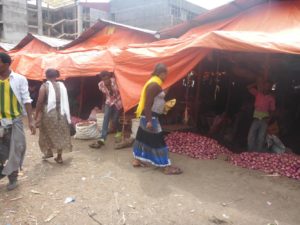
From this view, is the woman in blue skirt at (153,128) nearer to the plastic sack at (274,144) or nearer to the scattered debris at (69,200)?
the scattered debris at (69,200)

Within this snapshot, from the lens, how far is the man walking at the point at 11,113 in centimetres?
389

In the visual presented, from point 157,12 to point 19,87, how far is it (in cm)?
2130

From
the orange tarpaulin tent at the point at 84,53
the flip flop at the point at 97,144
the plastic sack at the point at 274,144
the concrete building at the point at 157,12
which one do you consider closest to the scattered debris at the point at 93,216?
the flip flop at the point at 97,144

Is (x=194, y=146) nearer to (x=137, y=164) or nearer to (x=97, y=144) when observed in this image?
(x=137, y=164)

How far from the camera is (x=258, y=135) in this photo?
19.3ft

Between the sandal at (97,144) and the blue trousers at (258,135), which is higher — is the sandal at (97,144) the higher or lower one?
the lower one

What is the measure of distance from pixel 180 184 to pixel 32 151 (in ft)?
10.8

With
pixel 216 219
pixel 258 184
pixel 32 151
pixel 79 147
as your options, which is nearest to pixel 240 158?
pixel 258 184

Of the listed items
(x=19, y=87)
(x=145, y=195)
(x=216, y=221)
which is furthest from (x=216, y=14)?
(x=216, y=221)

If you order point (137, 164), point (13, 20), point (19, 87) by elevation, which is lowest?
point (137, 164)

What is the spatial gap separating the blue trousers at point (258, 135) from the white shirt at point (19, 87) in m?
4.19

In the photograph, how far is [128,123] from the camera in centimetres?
717

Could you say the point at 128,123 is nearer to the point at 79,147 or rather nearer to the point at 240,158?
the point at 79,147

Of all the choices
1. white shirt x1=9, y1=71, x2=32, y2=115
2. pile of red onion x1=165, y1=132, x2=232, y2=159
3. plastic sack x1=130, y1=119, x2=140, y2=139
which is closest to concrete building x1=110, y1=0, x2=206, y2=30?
plastic sack x1=130, y1=119, x2=140, y2=139
